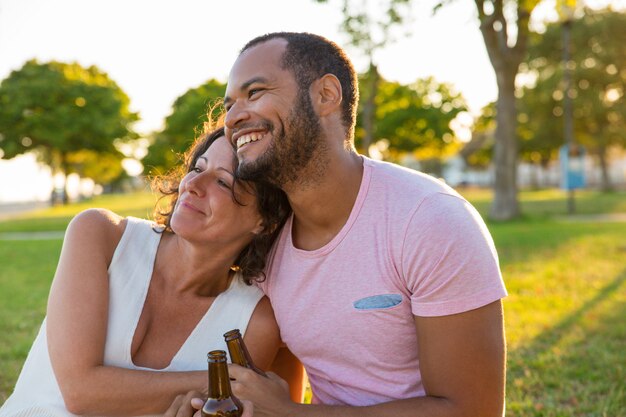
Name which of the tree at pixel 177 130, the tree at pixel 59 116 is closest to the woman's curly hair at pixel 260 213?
the tree at pixel 59 116

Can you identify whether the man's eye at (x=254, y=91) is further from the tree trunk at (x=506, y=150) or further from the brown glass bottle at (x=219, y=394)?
the tree trunk at (x=506, y=150)

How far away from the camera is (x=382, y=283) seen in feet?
9.39

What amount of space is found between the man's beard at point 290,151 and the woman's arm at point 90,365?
0.86 metres

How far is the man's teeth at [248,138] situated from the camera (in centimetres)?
303

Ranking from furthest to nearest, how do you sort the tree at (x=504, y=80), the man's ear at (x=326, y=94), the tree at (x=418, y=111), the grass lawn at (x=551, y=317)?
1. the tree at (x=418, y=111)
2. the tree at (x=504, y=80)
3. the grass lawn at (x=551, y=317)
4. the man's ear at (x=326, y=94)

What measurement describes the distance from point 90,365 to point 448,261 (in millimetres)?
1588

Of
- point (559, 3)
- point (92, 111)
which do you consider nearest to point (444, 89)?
point (92, 111)

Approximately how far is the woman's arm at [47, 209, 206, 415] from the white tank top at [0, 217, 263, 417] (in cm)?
9

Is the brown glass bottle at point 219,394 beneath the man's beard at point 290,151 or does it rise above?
beneath

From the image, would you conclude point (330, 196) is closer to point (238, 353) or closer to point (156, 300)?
point (238, 353)

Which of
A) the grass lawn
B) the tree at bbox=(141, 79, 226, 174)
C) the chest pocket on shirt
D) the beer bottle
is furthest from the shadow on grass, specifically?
the tree at bbox=(141, 79, 226, 174)

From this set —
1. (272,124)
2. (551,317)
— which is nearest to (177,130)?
(551,317)

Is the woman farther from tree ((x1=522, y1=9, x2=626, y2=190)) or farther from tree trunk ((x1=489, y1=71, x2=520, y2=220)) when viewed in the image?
tree ((x1=522, y1=9, x2=626, y2=190))

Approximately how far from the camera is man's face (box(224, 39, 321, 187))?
3.00 m
